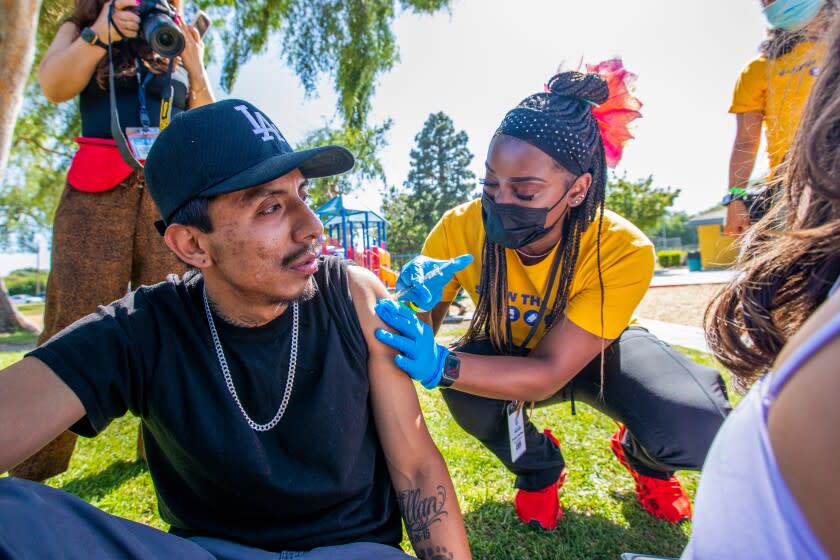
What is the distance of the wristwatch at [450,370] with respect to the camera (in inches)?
63.4

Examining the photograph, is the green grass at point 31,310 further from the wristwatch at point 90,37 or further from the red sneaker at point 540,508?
the red sneaker at point 540,508

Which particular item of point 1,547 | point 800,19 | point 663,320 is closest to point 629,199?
point 663,320

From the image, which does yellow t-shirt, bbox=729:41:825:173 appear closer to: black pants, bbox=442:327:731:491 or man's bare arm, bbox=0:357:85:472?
black pants, bbox=442:327:731:491

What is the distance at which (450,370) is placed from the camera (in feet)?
5.34

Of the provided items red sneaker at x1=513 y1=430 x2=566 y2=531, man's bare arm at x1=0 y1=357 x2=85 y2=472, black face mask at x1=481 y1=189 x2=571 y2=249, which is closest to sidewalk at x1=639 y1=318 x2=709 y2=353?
red sneaker at x1=513 y1=430 x2=566 y2=531

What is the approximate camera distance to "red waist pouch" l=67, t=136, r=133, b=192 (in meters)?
2.01

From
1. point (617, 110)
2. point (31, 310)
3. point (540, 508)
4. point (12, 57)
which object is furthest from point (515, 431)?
point (31, 310)

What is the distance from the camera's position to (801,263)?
2.22 feet

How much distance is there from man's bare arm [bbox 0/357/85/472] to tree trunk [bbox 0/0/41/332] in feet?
8.82

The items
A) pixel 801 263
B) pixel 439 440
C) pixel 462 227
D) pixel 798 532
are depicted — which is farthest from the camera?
pixel 439 440

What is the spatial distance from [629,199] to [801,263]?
3390cm

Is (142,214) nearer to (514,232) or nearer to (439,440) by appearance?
(514,232)

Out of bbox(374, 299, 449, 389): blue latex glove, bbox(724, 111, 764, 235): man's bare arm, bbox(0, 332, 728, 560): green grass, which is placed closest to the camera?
bbox(374, 299, 449, 389): blue latex glove

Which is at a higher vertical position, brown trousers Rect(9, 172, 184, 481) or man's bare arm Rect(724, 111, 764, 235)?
man's bare arm Rect(724, 111, 764, 235)
